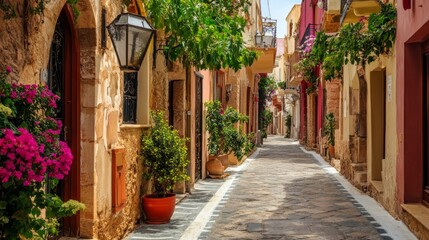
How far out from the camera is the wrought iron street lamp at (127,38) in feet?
18.4

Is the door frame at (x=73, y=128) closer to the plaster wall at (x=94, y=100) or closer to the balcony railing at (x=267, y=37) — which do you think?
the plaster wall at (x=94, y=100)

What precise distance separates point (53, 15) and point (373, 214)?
6.03 meters

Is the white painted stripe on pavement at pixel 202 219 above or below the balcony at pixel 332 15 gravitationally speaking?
below

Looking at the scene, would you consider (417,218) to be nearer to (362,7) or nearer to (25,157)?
(362,7)

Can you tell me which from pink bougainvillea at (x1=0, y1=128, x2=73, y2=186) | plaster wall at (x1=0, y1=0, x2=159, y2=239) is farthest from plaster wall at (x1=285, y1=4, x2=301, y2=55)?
pink bougainvillea at (x1=0, y1=128, x2=73, y2=186)

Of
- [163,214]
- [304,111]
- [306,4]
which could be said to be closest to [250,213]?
[163,214]

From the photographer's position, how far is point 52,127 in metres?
3.16

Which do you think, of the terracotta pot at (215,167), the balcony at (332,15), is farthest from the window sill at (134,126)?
the balcony at (332,15)

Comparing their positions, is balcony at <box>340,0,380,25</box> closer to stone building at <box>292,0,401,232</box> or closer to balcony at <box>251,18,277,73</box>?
stone building at <box>292,0,401,232</box>

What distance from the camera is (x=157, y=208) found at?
729 centimetres

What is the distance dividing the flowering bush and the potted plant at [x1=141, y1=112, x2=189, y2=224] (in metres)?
4.14

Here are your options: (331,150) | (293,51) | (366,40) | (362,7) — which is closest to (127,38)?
(366,40)

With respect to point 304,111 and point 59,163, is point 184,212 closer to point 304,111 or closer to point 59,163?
point 59,163

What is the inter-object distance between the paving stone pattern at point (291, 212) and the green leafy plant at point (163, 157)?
884mm
